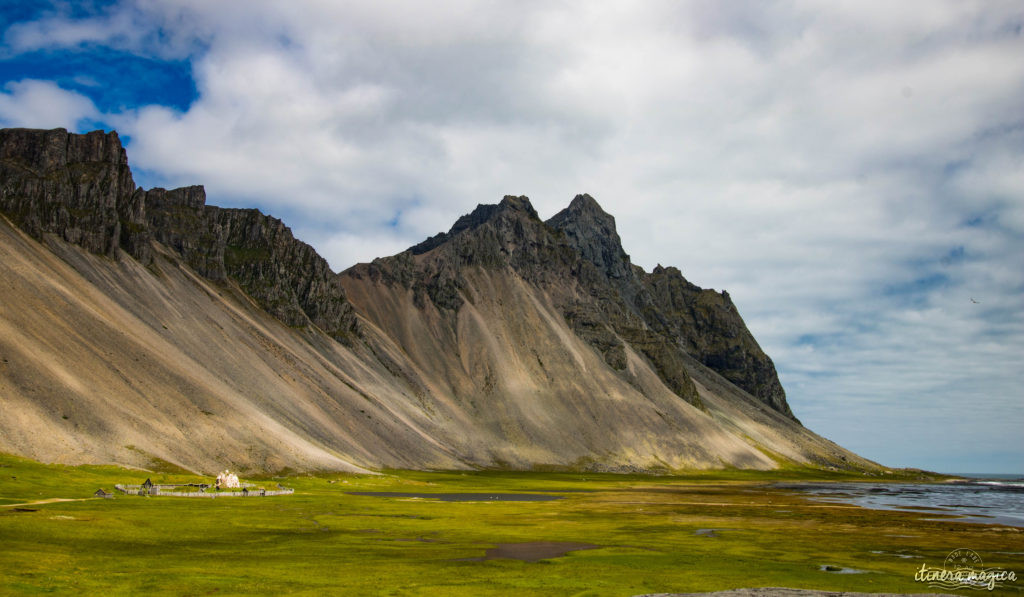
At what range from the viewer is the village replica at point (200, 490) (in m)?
69.8

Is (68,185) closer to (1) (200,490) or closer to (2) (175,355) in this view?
(2) (175,355)

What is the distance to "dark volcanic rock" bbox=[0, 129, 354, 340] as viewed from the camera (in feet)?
472

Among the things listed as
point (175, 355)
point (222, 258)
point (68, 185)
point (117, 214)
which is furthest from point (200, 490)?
point (222, 258)

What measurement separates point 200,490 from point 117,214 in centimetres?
10881

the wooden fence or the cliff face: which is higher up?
the cliff face

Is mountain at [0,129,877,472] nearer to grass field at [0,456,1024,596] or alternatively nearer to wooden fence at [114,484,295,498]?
grass field at [0,456,1024,596]

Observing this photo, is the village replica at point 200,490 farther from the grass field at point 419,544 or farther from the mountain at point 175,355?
the mountain at point 175,355

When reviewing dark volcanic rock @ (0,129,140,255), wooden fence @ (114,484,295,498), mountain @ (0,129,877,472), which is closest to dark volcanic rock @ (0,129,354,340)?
dark volcanic rock @ (0,129,140,255)

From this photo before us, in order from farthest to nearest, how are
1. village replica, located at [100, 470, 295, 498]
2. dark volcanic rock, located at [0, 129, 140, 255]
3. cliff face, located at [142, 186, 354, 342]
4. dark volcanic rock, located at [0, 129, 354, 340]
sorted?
cliff face, located at [142, 186, 354, 342] < dark volcanic rock, located at [0, 129, 354, 340] < dark volcanic rock, located at [0, 129, 140, 255] < village replica, located at [100, 470, 295, 498]

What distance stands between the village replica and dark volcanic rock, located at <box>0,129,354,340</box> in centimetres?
8936

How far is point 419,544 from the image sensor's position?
47.4m

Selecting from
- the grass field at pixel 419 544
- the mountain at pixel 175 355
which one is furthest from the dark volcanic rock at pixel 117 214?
the grass field at pixel 419 544

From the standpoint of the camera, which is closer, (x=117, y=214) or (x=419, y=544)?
(x=419, y=544)

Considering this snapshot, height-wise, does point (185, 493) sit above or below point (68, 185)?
below
